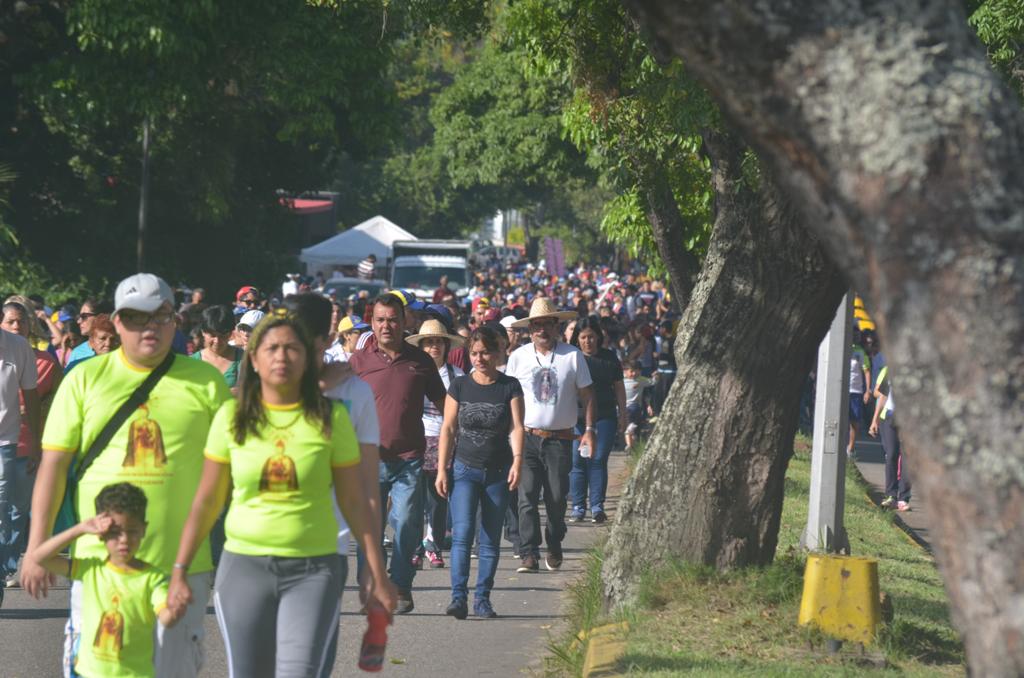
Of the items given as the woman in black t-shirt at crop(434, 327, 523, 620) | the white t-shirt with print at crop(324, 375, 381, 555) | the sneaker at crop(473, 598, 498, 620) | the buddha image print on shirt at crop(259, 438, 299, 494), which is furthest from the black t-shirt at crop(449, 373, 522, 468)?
the buddha image print on shirt at crop(259, 438, 299, 494)

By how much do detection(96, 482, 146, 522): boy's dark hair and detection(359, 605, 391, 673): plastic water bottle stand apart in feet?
2.62

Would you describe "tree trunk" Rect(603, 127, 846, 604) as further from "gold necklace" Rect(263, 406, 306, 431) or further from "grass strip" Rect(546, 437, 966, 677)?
"gold necklace" Rect(263, 406, 306, 431)

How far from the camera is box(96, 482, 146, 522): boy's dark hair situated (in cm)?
514

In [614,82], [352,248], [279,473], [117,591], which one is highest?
[352,248]

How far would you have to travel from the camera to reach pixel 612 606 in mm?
8711

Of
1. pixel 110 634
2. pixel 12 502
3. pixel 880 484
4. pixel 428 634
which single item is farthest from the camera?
pixel 880 484

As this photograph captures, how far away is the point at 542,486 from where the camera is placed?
1184cm

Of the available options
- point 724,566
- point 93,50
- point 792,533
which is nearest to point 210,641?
point 724,566

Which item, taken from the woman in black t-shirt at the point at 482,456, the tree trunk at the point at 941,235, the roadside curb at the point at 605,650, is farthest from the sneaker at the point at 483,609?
the tree trunk at the point at 941,235

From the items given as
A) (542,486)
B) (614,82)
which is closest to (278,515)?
(542,486)

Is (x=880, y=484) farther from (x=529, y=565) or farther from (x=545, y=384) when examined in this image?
(x=529, y=565)

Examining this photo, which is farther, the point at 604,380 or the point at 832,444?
the point at 604,380

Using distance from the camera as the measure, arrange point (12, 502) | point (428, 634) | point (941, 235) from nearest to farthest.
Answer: point (941, 235)
point (428, 634)
point (12, 502)

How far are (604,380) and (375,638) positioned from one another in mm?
8834
